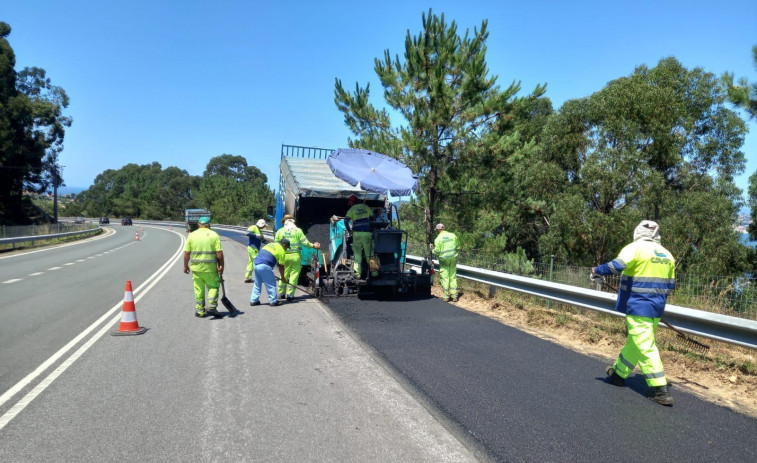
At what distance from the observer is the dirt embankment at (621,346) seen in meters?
5.17

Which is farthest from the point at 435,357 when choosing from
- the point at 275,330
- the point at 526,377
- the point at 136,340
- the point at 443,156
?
the point at 443,156

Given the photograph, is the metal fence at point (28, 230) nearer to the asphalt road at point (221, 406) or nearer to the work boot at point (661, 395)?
the asphalt road at point (221, 406)

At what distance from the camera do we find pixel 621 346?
6.77 metres

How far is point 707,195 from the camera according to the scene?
21.5 m

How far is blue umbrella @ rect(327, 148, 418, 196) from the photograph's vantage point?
10867 millimetres

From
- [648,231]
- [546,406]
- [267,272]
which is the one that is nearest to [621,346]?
[648,231]

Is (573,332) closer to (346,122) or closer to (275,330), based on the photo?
(275,330)

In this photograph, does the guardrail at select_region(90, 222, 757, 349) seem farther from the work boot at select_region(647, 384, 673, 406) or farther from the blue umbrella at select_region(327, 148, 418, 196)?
the blue umbrella at select_region(327, 148, 418, 196)

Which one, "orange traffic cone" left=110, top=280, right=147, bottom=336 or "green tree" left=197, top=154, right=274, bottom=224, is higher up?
"green tree" left=197, top=154, right=274, bottom=224

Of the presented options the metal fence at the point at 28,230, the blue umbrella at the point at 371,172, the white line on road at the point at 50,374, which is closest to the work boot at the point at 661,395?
the white line on road at the point at 50,374

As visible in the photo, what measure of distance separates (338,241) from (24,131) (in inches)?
1688

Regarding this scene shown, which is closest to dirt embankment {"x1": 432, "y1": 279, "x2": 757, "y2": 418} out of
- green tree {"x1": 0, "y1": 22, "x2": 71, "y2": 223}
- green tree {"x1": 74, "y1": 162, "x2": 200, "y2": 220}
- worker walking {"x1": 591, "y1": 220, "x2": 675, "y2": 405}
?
worker walking {"x1": 591, "y1": 220, "x2": 675, "y2": 405}

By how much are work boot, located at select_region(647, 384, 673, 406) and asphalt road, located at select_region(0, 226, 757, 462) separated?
0.08 meters

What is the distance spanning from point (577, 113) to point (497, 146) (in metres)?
10.0
